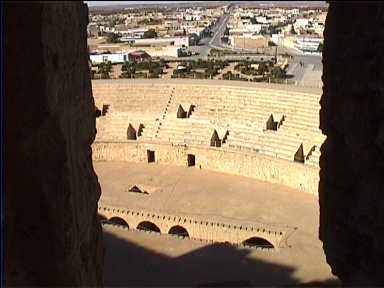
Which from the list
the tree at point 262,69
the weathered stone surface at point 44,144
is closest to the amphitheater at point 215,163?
the weathered stone surface at point 44,144

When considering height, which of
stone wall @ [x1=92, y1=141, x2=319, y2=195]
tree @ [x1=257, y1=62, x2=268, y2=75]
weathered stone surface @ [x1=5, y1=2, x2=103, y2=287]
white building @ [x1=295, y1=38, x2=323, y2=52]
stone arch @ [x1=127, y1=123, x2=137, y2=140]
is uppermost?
weathered stone surface @ [x1=5, y1=2, x2=103, y2=287]

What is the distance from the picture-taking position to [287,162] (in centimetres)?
2167

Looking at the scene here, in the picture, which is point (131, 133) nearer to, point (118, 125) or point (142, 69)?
point (118, 125)

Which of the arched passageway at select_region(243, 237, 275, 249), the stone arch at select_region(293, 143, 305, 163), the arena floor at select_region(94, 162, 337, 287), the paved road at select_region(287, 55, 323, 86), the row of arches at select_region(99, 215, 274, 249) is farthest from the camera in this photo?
the paved road at select_region(287, 55, 323, 86)

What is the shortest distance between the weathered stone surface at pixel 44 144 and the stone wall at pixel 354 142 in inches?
180

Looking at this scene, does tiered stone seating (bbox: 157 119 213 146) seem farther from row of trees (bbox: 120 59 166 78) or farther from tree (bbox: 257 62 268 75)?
tree (bbox: 257 62 268 75)

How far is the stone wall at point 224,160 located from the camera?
70.1 feet

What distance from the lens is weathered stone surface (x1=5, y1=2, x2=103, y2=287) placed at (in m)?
6.56

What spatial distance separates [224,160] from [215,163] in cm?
58

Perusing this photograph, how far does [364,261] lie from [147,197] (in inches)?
535

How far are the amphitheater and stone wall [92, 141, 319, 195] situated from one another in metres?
0.05

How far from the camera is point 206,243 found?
54.6 ft

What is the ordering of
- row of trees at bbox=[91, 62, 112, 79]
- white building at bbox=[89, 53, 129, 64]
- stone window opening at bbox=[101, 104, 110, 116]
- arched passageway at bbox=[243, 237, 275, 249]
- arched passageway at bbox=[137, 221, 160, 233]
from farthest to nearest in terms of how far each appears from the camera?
1. white building at bbox=[89, 53, 129, 64]
2. row of trees at bbox=[91, 62, 112, 79]
3. stone window opening at bbox=[101, 104, 110, 116]
4. arched passageway at bbox=[137, 221, 160, 233]
5. arched passageway at bbox=[243, 237, 275, 249]

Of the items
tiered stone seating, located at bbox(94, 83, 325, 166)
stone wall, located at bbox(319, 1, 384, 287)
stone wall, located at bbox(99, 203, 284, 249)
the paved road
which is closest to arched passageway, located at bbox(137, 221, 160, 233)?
stone wall, located at bbox(99, 203, 284, 249)
